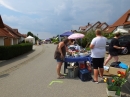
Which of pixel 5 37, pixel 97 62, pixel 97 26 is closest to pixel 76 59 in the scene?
pixel 97 62

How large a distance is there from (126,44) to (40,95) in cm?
1267

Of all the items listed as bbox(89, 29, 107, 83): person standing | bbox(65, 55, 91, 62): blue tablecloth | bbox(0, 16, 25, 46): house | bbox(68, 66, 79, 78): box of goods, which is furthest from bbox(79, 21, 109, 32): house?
bbox(89, 29, 107, 83): person standing

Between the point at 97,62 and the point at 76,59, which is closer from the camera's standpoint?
the point at 97,62

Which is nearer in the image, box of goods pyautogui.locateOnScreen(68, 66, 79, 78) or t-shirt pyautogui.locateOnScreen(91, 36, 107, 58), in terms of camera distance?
t-shirt pyautogui.locateOnScreen(91, 36, 107, 58)

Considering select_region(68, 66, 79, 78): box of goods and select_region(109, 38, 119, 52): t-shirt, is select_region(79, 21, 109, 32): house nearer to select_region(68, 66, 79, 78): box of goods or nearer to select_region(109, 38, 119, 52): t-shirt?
select_region(109, 38, 119, 52): t-shirt

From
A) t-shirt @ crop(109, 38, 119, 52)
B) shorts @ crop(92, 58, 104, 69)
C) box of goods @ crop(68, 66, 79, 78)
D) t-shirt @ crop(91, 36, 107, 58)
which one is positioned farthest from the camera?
t-shirt @ crop(109, 38, 119, 52)

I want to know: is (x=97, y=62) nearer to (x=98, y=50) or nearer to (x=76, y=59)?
(x=98, y=50)

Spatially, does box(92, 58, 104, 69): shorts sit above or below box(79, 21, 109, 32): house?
below

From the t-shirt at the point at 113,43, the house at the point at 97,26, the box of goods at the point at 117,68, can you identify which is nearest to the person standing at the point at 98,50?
the box of goods at the point at 117,68

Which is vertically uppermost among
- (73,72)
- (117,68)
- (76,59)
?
(76,59)

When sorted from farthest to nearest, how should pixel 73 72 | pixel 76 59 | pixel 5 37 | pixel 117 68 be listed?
pixel 5 37, pixel 76 59, pixel 73 72, pixel 117 68

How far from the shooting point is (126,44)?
15.9 metres

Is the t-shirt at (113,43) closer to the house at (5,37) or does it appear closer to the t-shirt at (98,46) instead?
the t-shirt at (98,46)

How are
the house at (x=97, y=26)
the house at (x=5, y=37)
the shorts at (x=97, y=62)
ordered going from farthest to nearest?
the house at (x=97, y=26), the house at (x=5, y=37), the shorts at (x=97, y=62)
